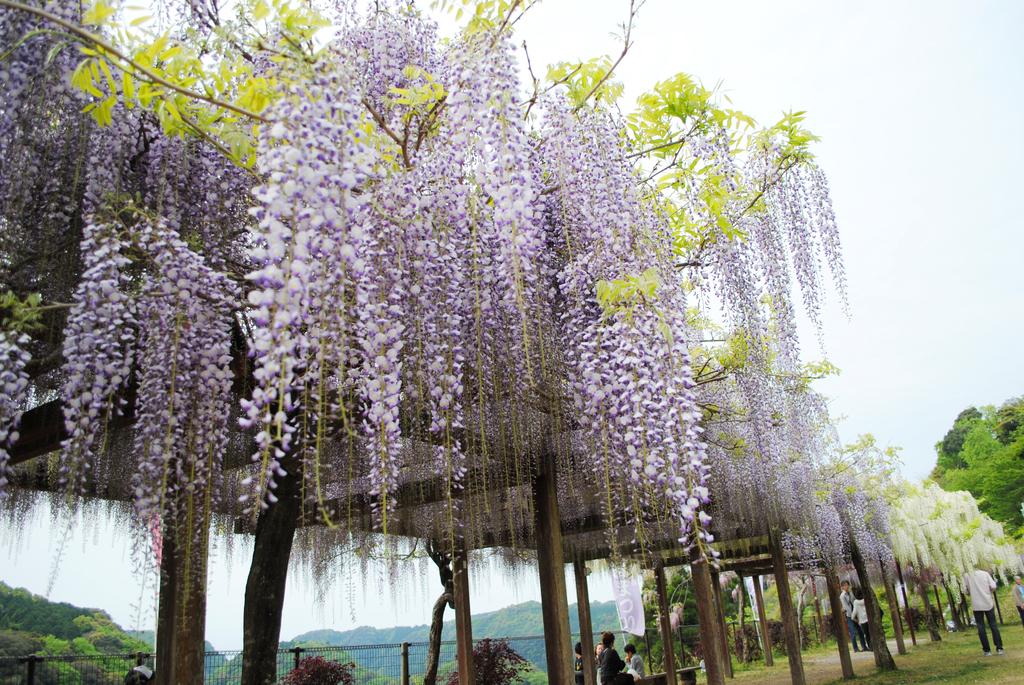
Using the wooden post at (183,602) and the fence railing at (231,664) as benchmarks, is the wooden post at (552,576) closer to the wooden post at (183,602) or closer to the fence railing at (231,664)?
the wooden post at (183,602)

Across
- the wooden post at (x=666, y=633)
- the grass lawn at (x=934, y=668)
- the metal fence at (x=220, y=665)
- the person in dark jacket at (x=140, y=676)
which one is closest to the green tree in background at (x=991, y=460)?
the grass lawn at (x=934, y=668)

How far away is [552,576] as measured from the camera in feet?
17.4

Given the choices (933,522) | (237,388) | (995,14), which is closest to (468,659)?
(237,388)

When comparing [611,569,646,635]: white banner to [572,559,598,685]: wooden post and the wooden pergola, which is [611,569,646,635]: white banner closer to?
[572,559,598,685]: wooden post

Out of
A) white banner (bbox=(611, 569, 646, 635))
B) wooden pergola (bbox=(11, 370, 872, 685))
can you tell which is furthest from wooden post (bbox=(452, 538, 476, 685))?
white banner (bbox=(611, 569, 646, 635))

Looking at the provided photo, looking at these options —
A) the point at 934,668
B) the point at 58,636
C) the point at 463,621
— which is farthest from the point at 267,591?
the point at 934,668

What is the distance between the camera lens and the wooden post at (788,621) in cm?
901

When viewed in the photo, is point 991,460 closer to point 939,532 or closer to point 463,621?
point 939,532

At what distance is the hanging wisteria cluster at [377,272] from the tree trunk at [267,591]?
37 centimetres

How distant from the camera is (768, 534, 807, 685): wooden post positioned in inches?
355

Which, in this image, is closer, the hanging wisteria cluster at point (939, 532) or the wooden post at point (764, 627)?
the hanging wisteria cluster at point (939, 532)

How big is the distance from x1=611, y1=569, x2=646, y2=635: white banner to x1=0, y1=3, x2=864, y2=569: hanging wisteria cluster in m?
8.42

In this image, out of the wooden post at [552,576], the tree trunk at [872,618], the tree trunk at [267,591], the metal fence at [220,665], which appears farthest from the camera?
the tree trunk at [872,618]

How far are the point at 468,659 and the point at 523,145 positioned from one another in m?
4.86
